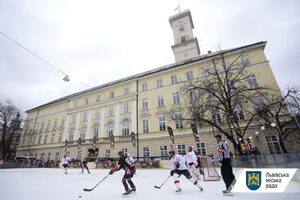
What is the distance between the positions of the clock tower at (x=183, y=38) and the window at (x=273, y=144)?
75.0 ft

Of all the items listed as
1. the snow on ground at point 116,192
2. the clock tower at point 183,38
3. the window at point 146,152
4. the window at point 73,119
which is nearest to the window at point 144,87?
the window at point 146,152

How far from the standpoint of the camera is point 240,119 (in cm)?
2238

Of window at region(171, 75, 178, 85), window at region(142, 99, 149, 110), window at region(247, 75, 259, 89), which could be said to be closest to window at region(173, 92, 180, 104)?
window at region(171, 75, 178, 85)

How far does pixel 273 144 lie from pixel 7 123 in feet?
193

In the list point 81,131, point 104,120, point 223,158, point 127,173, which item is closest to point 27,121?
point 81,131

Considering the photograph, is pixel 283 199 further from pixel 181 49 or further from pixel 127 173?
pixel 181 49

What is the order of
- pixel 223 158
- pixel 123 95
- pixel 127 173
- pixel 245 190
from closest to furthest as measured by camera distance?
1. pixel 245 190
2. pixel 223 158
3. pixel 127 173
4. pixel 123 95

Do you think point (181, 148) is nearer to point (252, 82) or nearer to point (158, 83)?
point (158, 83)

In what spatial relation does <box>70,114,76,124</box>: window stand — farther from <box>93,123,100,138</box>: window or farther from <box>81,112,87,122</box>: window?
<box>93,123,100,138</box>: window

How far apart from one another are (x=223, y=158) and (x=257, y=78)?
22.3 m

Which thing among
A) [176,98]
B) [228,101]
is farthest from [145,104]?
[228,101]

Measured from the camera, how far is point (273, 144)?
65.2 feet

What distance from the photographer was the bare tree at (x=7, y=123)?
139 feet

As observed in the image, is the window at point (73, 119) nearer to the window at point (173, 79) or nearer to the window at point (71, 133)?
the window at point (71, 133)
